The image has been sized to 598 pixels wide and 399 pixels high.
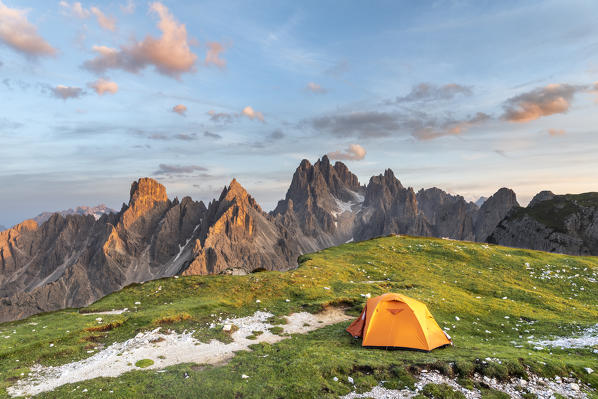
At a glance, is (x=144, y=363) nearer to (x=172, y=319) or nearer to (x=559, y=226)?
(x=172, y=319)

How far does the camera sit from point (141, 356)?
62.1 feet

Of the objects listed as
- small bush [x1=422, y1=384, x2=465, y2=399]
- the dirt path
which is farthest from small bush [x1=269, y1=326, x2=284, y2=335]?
small bush [x1=422, y1=384, x2=465, y2=399]

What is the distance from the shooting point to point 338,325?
24109mm

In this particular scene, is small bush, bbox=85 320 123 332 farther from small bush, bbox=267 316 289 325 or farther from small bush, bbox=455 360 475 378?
small bush, bbox=455 360 475 378

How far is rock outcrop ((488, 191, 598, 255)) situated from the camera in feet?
513

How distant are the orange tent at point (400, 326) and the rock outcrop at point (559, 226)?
186306 mm

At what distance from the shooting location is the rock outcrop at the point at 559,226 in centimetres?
15629

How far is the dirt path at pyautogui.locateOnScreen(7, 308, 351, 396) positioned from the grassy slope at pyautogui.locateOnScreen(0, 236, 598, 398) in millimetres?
928

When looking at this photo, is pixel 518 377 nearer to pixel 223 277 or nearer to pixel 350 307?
pixel 350 307

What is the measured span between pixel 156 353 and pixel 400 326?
606 inches

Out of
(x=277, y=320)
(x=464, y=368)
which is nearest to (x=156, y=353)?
(x=277, y=320)

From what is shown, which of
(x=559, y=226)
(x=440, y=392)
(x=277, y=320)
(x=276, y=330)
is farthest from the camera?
(x=559, y=226)

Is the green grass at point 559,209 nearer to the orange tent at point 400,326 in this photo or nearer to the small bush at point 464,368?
the orange tent at point 400,326

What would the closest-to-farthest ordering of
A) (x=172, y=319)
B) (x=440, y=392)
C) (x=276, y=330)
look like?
(x=440, y=392) < (x=276, y=330) < (x=172, y=319)
